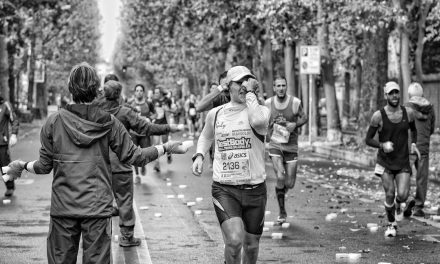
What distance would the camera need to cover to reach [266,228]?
40.1 feet

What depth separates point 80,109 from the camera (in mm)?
6465

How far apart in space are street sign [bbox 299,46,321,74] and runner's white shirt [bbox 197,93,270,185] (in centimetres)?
2332

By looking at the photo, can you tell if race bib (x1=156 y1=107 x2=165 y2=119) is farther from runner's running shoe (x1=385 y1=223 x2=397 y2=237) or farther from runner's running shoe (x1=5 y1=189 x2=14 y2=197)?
runner's running shoe (x1=385 y1=223 x2=397 y2=237)

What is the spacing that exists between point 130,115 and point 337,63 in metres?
51.3

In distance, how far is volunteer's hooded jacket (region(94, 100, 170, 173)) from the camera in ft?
30.1

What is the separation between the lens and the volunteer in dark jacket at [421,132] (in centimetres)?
1356

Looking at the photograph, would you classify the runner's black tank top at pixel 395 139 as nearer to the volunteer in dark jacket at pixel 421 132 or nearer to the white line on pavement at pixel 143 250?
the volunteer in dark jacket at pixel 421 132

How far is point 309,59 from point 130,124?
21.5 meters

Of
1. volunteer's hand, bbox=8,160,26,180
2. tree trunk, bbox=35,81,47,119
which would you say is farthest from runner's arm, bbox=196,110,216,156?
tree trunk, bbox=35,81,47,119

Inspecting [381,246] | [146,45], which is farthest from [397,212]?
[146,45]

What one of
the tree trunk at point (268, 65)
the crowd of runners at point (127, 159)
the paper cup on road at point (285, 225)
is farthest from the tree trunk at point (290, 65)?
the crowd of runners at point (127, 159)

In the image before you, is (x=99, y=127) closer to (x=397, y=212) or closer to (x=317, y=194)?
(x=397, y=212)

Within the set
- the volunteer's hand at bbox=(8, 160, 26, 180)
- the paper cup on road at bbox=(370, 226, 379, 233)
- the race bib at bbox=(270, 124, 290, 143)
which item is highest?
the volunteer's hand at bbox=(8, 160, 26, 180)

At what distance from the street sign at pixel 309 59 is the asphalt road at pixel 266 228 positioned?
1194cm
